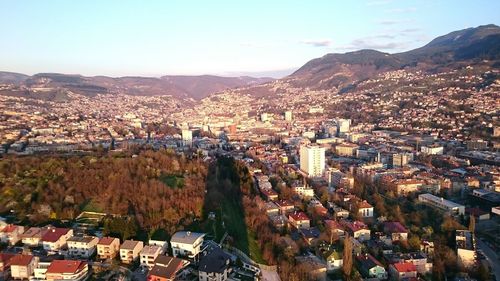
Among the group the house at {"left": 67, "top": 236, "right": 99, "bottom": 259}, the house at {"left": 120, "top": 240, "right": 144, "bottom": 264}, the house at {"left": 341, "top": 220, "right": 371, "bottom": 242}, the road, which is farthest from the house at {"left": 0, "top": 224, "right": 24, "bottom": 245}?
the road

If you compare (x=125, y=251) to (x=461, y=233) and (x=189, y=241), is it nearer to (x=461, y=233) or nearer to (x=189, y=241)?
(x=189, y=241)

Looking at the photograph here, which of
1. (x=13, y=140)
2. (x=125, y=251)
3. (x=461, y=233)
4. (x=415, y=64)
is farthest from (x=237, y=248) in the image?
(x=415, y=64)

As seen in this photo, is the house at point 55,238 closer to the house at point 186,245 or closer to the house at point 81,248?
the house at point 81,248

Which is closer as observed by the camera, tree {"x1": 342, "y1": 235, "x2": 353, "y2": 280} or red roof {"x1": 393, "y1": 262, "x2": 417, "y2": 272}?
tree {"x1": 342, "y1": 235, "x2": 353, "y2": 280}

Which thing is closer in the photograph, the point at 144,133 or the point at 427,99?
the point at 144,133

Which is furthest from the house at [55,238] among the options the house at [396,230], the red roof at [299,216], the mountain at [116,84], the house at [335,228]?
the mountain at [116,84]

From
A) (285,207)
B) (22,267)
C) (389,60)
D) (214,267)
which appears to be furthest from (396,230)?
(389,60)

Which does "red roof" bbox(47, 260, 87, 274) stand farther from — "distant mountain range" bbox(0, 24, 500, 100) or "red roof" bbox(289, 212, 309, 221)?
"distant mountain range" bbox(0, 24, 500, 100)
